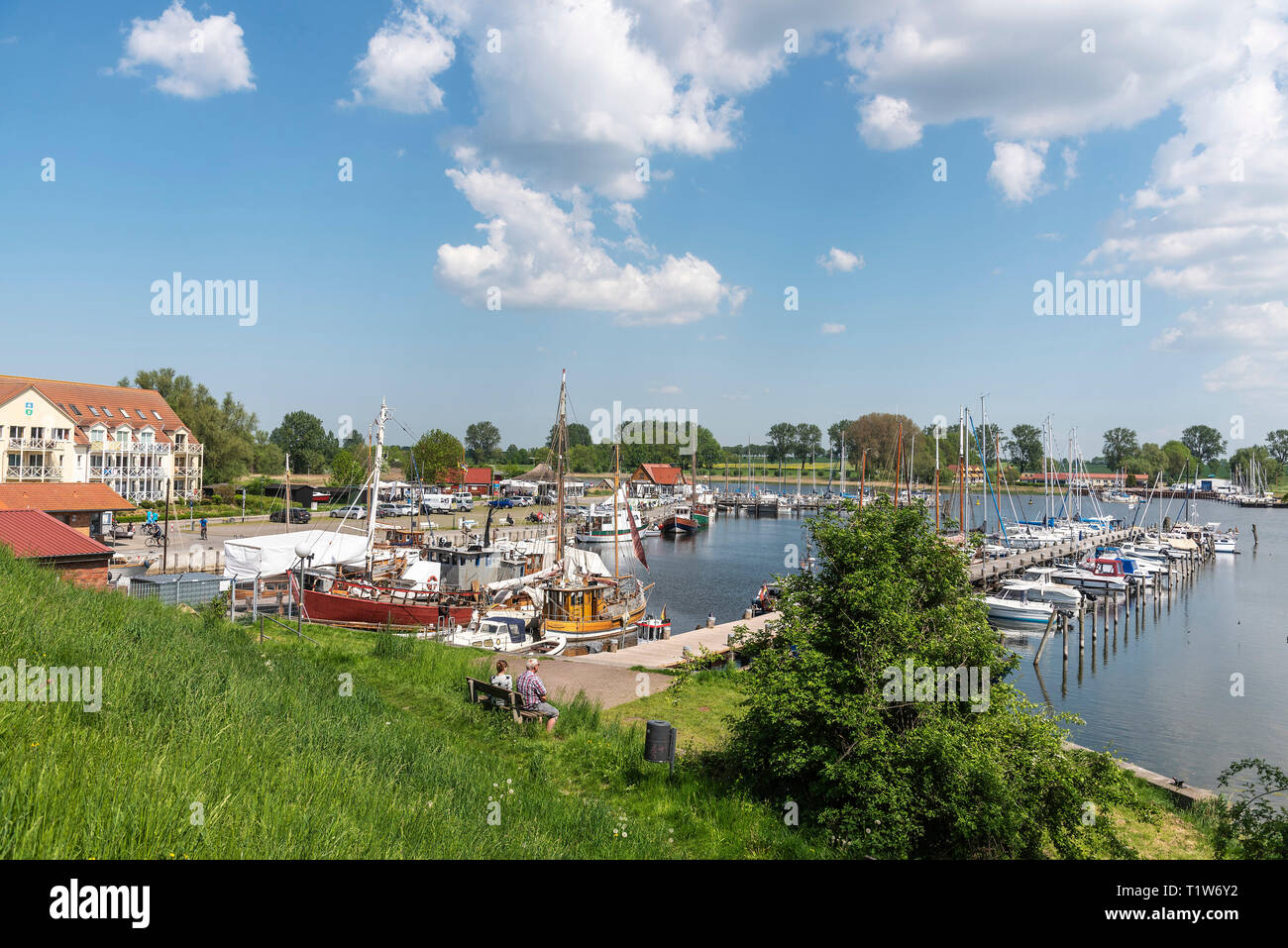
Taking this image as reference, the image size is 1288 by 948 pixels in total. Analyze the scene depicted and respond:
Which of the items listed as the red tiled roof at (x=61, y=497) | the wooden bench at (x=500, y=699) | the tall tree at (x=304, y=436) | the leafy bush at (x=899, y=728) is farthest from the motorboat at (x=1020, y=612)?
the tall tree at (x=304, y=436)

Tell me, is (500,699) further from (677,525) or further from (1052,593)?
(677,525)

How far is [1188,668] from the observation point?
114 feet

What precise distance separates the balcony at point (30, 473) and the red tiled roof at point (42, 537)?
4047cm

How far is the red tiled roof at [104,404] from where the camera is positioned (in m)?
58.6

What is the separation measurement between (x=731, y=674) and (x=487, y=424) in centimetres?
17981

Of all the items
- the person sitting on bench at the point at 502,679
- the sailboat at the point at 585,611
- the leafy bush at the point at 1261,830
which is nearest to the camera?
the leafy bush at the point at 1261,830

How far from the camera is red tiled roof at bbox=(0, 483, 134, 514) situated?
2772 centimetres

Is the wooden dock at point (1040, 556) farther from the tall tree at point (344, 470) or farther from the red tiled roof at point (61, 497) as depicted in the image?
the tall tree at point (344, 470)

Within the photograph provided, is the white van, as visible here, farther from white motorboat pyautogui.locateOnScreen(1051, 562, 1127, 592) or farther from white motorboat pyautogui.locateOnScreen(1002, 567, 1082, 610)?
white motorboat pyautogui.locateOnScreen(1051, 562, 1127, 592)

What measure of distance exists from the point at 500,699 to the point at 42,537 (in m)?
15.2

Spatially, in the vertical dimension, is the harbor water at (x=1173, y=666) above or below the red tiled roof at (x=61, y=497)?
below

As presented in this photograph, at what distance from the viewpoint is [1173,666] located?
35.4m

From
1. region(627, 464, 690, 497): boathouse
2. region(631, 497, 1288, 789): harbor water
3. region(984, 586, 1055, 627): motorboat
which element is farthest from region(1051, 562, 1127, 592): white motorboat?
region(627, 464, 690, 497): boathouse
